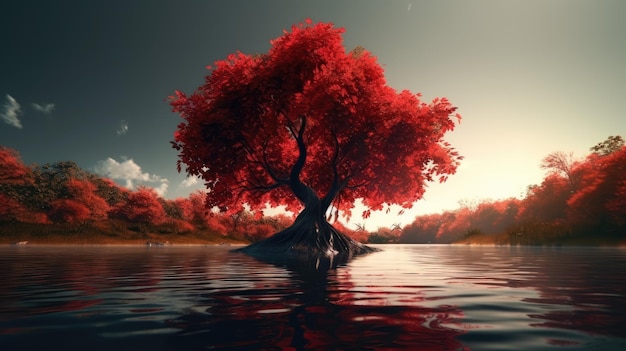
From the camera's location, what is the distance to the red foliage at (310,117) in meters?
24.8

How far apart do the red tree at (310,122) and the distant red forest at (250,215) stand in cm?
2250

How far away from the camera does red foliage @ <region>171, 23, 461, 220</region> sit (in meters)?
24.8

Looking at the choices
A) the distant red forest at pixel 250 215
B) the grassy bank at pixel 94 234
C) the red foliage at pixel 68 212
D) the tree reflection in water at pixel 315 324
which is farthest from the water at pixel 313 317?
the red foliage at pixel 68 212

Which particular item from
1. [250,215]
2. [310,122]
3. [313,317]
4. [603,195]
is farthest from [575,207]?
[250,215]

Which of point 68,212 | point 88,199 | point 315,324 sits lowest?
point 315,324

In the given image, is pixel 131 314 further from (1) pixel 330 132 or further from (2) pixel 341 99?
(1) pixel 330 132

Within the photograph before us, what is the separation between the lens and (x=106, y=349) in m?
3.51

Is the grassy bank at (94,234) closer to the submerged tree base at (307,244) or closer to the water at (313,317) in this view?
the submerged tree base at (307,244)

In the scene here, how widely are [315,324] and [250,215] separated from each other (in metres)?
96.2

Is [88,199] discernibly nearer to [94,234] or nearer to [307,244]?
[94,234]

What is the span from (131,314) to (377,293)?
151 inches

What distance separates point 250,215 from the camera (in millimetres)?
99312

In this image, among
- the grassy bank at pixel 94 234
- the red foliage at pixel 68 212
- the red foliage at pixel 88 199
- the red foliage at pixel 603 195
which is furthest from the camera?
the red foliage at pixel 88 199

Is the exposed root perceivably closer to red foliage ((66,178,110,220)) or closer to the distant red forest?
the distant red forest
